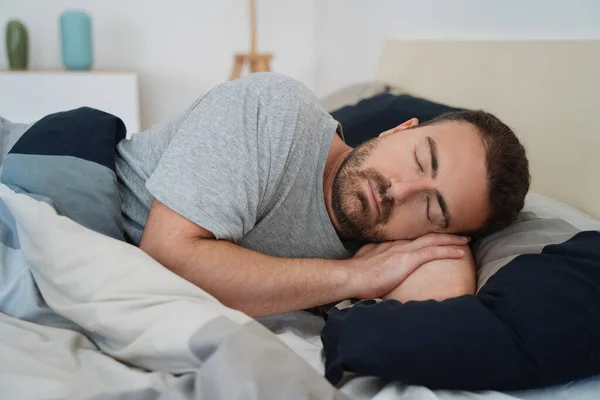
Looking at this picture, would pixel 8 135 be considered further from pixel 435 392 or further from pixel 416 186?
pixel 435 392

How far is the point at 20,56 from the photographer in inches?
113

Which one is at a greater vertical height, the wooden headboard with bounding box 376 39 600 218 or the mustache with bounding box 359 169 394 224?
the wooden headboard with bounding box 376 39 600 218

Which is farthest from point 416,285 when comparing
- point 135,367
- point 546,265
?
point 135,367

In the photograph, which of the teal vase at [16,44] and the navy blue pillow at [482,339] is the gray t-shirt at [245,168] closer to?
the navy blue pillow at [482,339]

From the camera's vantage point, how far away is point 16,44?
9.31 ft

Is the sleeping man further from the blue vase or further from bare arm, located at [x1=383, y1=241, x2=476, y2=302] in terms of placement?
the blue vase

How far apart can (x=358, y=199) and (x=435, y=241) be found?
165mm

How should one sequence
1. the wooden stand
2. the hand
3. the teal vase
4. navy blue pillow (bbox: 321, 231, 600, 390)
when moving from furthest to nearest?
1. the wooden stand
2. the teal vase
3. the hand
4. navy blue pillow (bbox: 321, 231, 600, 390)

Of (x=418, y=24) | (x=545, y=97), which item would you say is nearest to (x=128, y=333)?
(x=545, y=97)

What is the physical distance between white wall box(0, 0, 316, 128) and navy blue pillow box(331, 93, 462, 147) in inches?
76.7

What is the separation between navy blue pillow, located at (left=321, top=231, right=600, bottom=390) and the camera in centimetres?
75

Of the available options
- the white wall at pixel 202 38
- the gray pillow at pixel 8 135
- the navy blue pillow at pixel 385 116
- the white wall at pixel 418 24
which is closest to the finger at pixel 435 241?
the navy blue pillow at pixel 385 116

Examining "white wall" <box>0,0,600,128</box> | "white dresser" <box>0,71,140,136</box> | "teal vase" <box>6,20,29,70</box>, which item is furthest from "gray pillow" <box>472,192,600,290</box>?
"teal vase" <box>6,20,29,70</box>

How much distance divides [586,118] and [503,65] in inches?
15.0
